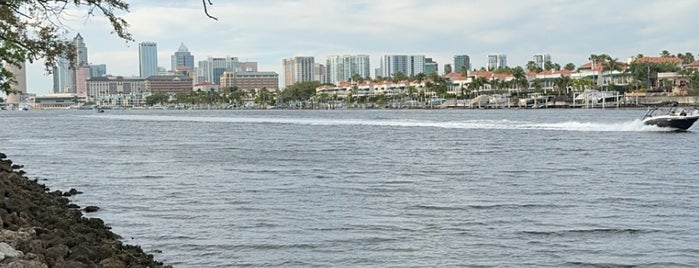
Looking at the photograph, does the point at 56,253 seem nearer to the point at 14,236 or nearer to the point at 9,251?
the point at 14,236

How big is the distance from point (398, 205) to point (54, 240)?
442 inches

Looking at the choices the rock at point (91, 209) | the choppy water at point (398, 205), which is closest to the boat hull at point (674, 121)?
the choppy water at point (398, 205)

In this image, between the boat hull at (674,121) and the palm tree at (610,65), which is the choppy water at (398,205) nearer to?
the boat hull at (674,121)

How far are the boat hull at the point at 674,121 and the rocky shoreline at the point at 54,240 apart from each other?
170ft

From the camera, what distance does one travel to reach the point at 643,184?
2866 centimetres

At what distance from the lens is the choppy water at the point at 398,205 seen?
1675 centimetres

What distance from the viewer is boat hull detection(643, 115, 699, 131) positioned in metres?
62.1

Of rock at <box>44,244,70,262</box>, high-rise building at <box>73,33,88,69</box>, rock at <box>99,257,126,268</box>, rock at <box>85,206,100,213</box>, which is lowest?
rock at <box>85,206,100,213</box>

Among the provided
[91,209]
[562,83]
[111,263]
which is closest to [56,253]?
[111,263]

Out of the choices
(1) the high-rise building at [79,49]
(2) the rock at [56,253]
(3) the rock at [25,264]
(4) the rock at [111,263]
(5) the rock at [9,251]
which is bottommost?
(4) the rock at [111,263]

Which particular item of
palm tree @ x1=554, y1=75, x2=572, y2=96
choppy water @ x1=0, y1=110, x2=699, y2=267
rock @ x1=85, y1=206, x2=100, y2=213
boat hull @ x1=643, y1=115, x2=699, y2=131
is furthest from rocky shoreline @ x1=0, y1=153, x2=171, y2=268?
palm tree @ x1=554, y1=75, x2=572, y2=96

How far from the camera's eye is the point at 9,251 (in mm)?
11586

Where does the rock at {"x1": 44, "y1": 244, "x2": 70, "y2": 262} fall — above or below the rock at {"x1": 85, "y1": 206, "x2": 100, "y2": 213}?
above

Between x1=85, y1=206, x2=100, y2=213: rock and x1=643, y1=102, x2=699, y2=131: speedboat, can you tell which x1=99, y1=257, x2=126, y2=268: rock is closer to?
x1=85, y1=206, x2=100, y2=213: rock
